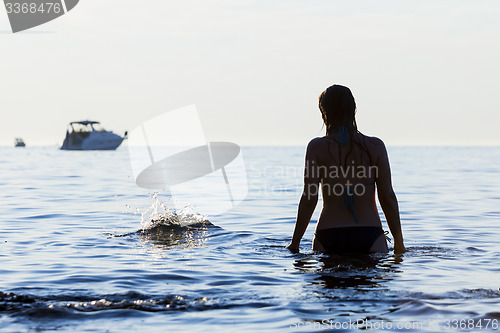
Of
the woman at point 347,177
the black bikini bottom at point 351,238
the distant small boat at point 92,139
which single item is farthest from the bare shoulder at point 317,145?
the distant small boat at point 92,139

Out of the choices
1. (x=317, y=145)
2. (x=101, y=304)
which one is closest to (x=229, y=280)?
(x=101, y=304)

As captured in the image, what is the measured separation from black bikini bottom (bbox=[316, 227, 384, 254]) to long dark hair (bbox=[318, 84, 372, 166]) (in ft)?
2.30

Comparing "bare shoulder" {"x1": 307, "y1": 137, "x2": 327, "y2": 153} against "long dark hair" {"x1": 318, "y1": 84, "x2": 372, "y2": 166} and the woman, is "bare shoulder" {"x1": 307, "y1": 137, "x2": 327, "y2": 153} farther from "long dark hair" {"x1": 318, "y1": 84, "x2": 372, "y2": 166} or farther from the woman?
"long dark hair" {"x1": 318, "y1": 84, "x2": 372, "y2": 166}

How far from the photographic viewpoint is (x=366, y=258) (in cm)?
671

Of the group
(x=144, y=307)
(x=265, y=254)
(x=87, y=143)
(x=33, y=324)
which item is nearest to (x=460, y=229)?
(x=265, y=254)

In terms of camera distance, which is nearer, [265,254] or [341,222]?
[341,222]

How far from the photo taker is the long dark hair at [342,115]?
642cm

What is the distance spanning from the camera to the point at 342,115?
6461mm

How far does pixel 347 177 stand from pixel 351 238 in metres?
0.63

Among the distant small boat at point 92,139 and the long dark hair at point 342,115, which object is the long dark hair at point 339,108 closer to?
the long dark hair at point 342,115

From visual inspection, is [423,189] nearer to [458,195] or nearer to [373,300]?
[458,195]

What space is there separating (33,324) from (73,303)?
62 cm

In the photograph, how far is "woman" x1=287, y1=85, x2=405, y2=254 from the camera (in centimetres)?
644

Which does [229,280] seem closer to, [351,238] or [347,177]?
[351,238]
